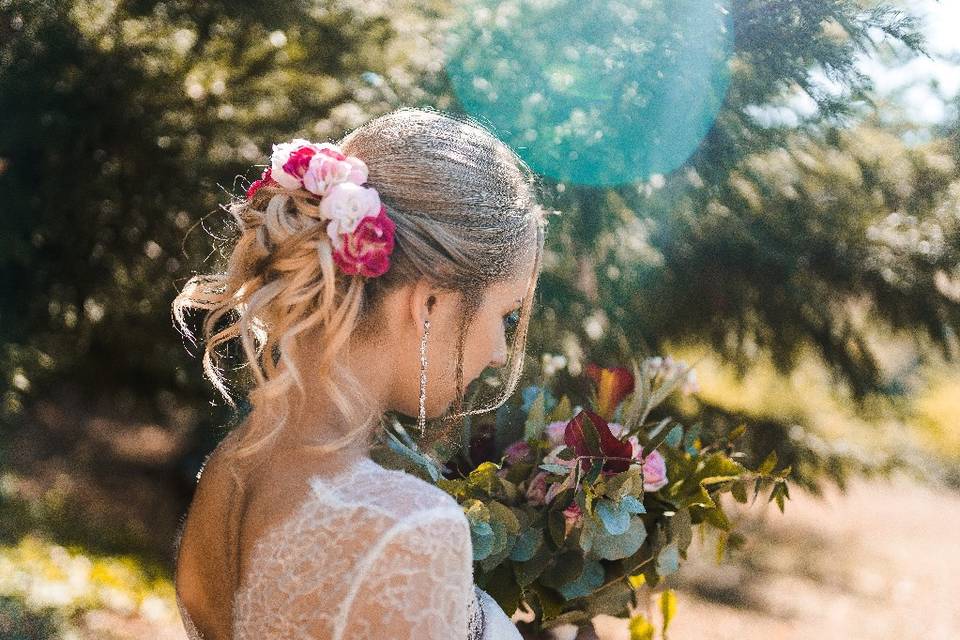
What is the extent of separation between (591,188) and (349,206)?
181cm

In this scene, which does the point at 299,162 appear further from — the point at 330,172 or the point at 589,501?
the point at 589,501

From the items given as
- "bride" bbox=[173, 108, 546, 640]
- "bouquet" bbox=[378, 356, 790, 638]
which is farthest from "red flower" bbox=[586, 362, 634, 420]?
"bride" bbox=[173, 108, 546, 640]

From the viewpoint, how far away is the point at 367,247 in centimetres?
121

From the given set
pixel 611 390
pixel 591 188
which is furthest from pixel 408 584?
pixel 591 188

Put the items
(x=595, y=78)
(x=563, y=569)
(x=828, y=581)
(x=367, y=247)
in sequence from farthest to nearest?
(x=828, y=581)
(x=595, y=78)
(x=563, y=569)
(x=367, y=247)

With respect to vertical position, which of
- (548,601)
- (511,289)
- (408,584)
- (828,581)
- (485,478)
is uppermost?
(511,289)

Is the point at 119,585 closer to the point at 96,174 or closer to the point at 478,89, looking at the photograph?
the point at 96,174

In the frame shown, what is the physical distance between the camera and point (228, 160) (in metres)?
3.28

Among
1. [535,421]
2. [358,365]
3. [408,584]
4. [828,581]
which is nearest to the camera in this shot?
[408,584]

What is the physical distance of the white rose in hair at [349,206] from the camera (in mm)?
1215

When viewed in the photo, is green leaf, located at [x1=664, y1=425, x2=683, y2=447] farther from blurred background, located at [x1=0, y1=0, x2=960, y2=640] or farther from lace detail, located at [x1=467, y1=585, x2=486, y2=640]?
lace detail, located at [x1=467, y1=585, x2=486, y2=640]

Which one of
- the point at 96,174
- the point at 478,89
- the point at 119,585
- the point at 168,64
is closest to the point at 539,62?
the point at 478,89

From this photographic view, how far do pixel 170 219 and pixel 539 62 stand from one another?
1.61m

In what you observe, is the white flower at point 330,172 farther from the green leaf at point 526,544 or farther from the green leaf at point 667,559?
the green leaf at point 667,559
